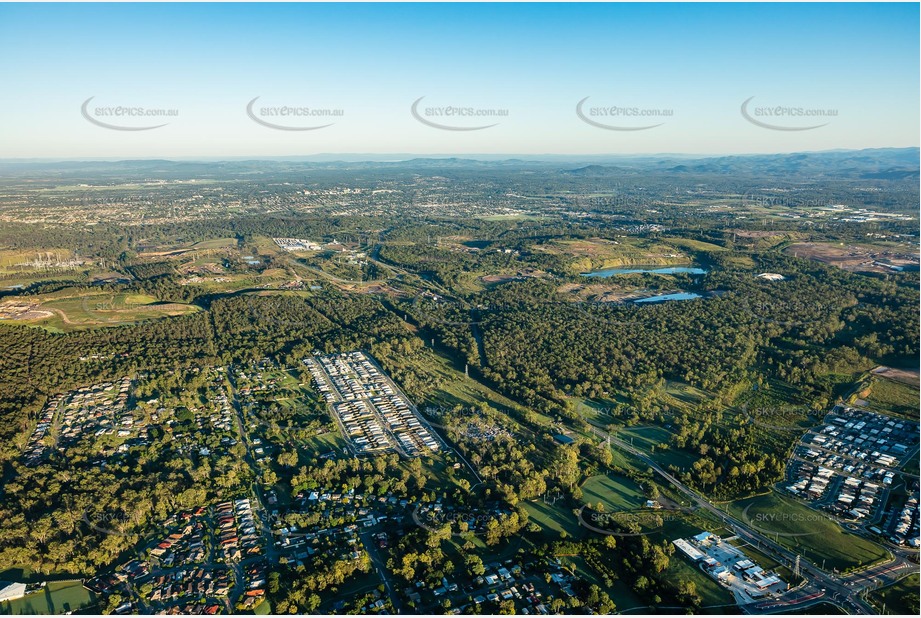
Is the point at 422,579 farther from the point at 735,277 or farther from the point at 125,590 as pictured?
the point at 735,277

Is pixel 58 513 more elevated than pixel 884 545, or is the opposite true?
pixel 58 513

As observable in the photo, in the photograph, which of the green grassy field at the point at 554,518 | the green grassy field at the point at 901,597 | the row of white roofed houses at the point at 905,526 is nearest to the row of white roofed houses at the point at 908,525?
the row of white roofed houses at the point at 905,526

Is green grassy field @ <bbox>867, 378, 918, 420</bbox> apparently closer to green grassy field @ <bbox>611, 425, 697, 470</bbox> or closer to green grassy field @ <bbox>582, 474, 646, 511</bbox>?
green grassy field @ <bbox>611, 425, 697, 470</bbox>

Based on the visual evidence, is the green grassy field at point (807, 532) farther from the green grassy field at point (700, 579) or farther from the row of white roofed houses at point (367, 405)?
the row of white roofed houses at point (367, 405)

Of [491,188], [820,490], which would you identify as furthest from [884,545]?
[491,188]

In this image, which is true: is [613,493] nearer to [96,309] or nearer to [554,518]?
[554,518]

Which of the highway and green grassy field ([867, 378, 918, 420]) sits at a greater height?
green grassy field ([867, 378, 918, 420])

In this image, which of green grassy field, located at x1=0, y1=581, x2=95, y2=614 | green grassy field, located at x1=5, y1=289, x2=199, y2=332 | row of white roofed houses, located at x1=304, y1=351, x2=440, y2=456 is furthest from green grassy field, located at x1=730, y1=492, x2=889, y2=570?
green grassy field, located at x1=5, y1=289, x2=199, y2=332
